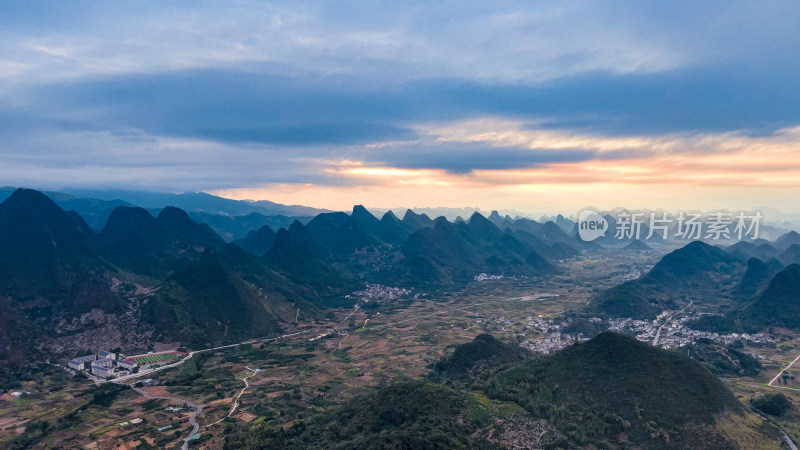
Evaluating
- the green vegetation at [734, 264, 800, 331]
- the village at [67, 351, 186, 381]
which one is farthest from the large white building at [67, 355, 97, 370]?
the green vegetation at [734, 264, 800, 331]

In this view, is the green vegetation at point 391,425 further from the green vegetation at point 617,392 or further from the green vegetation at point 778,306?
the green vegetation at point 778,306

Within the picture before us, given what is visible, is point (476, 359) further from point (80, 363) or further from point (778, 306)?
point (778, 306)

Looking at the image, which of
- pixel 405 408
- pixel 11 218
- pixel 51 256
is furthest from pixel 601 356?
pixel 11 218

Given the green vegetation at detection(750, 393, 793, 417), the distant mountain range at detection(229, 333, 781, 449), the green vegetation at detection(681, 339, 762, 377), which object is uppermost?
the distant mountain range at detection(229, 333, 781, 449)

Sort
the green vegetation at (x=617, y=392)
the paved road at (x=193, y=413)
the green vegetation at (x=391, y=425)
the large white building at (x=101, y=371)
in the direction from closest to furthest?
the green vegetation at (x=391, y=425) < the green vegetation at (x=617, y=392) < the paved road at (x=193, y=413) < the large white building at (x=101, y=371)

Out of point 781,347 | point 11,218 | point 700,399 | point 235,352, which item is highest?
point 11,218

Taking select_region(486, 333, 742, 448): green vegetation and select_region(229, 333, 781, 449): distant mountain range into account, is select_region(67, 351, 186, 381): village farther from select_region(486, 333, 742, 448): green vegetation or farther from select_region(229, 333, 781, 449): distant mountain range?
select_region(486, 333, 742, 448): green vegetation

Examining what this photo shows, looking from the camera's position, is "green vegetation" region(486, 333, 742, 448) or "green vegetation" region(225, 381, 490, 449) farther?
"green vegetation" region(486, 333, 742, 448)

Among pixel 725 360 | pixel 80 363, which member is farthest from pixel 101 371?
pixel 725 360

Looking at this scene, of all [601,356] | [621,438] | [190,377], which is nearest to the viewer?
[621,438]

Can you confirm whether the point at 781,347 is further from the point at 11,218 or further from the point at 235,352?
the point at 11,218

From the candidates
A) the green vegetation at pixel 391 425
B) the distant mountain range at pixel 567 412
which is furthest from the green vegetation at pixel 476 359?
the green vegetation at pixel 391 425
